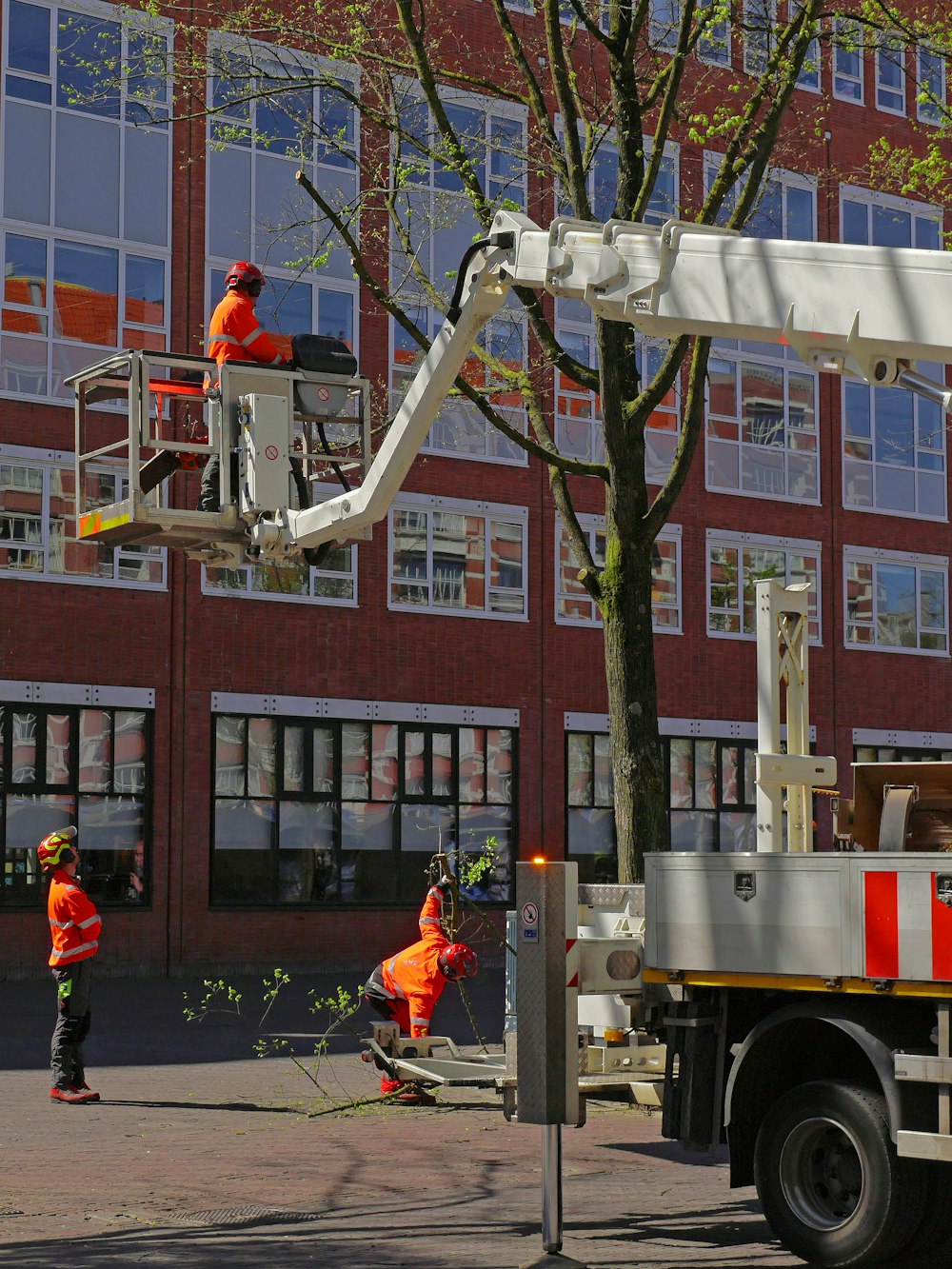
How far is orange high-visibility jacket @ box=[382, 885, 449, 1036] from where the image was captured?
1356 centimetres

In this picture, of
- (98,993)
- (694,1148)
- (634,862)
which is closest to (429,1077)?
(634,862)

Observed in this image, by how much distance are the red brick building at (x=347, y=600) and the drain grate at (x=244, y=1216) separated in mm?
14757

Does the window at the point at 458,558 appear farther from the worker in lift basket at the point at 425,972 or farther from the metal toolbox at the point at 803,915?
the metal toolbox at the point at 803,915

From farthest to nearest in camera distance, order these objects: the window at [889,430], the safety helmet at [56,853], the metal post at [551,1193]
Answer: the window at [889,430] → the safety helmet at [56,853] → the metal post at [551,1193]

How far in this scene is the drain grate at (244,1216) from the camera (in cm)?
901

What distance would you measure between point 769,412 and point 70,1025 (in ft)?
78.1

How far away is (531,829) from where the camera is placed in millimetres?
31594

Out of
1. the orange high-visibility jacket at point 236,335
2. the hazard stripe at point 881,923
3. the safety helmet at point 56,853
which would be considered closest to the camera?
the hazard stripe at point 881,923

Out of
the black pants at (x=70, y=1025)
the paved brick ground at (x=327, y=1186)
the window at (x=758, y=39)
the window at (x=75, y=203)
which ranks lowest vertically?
the paved brick ground at (x=327, y=1186)

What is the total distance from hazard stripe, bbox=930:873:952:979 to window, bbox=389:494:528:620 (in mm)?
22824

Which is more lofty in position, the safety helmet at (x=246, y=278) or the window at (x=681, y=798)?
the safety helmet at (x=246, y=278)

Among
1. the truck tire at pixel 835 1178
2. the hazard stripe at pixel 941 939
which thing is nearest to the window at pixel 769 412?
the truck tire at pixel 835 1178

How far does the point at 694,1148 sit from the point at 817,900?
1389mm

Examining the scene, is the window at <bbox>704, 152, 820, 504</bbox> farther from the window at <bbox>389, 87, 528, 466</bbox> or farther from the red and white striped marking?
the red and white striped marking
